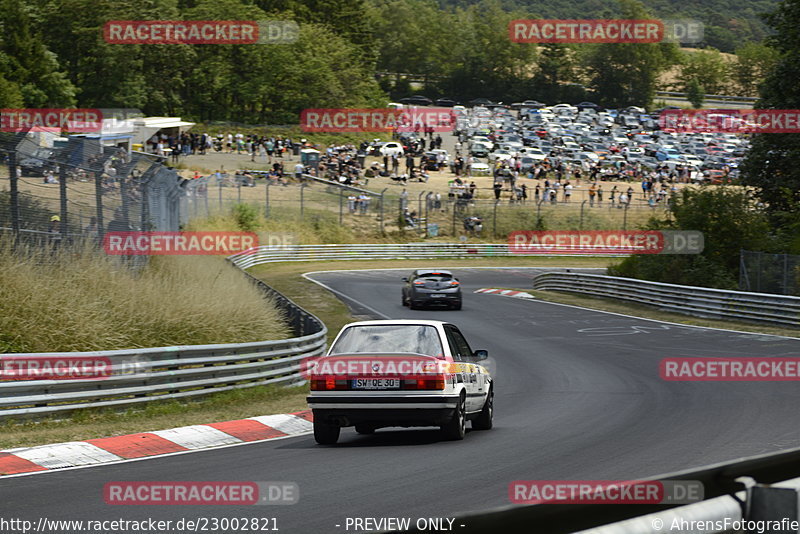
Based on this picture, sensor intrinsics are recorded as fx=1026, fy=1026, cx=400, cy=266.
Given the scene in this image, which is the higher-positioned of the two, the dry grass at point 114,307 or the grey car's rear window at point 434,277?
the dry grass at point 114,307

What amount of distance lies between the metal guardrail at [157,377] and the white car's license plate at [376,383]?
161 inches

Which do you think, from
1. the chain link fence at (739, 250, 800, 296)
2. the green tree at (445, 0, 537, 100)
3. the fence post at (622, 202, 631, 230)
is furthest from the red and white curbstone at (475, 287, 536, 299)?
the green tree at (445, 0, 537, 100)

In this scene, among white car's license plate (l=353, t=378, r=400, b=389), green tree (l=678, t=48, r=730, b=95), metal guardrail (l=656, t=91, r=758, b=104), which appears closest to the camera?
white car's license plate (l=353, t=378, r=400, b=389)

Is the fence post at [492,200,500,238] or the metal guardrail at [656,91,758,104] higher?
the metal guardrail at [656,91,758,104]

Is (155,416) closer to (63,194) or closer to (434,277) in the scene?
(63,194)

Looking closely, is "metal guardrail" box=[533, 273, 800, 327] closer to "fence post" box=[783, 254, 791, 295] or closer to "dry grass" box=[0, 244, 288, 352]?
"fence post" box=[783, 254, 791, 295]

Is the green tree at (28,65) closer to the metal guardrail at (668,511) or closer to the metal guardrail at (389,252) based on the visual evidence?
the metal guardrail at (389,252)

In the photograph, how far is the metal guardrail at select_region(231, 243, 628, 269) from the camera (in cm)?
5350

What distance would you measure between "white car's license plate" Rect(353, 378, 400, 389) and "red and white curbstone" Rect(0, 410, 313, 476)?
1918mm

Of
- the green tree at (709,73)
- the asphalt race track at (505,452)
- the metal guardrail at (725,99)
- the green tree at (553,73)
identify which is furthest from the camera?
the green tree at (709,73)

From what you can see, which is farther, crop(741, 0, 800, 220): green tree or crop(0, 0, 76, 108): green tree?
crop(0, 0, 76, 108): green tree

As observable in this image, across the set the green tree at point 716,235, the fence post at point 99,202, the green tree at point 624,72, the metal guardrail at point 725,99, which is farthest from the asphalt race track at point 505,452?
the metal guardrail at point 725,99

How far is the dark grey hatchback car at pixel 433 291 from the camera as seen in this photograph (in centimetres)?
3219

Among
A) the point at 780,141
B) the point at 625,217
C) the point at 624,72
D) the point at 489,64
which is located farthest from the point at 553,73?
the point at 780,141
